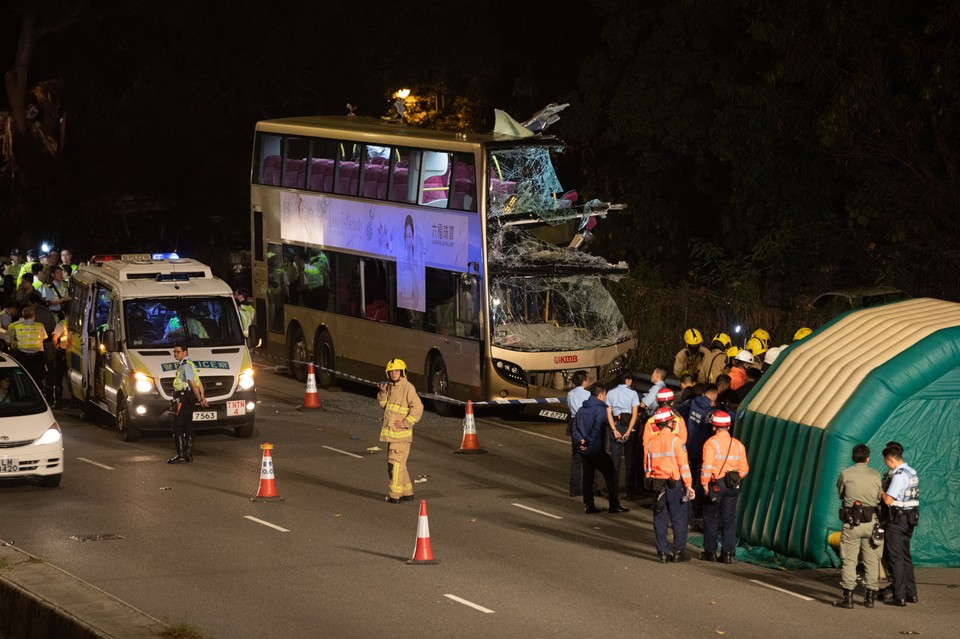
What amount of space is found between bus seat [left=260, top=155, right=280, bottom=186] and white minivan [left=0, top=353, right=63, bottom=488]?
12.3 meters

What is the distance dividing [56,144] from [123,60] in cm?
524

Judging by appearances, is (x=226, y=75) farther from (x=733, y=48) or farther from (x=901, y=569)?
(x=901, y=569)

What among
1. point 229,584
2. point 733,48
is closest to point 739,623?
point 229,584

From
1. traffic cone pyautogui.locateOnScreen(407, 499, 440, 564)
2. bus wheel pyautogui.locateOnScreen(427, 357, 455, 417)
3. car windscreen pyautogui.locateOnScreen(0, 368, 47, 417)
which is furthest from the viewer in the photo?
bus wheel pyautogui.locateOnScreen(427, 357, 455, 417)

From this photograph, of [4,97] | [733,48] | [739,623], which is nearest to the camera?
[739,623]

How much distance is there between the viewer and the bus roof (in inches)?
1000

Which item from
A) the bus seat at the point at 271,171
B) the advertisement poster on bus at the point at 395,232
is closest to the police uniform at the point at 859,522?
the advertisement poster on bus at the point at 395,232

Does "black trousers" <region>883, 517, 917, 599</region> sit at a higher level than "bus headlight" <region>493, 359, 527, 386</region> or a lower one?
lower

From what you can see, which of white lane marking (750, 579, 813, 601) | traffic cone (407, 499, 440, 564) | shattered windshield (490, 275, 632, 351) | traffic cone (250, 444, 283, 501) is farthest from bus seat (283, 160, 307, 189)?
white lane marking (750, 579, 813, 601)

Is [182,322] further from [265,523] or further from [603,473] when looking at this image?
[603,473]

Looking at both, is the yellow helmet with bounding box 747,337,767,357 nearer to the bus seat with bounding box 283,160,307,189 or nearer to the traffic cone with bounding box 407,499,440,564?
the traffic cone with bounding box 407,499,440,564

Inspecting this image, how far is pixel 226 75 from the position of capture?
5719 centimetres

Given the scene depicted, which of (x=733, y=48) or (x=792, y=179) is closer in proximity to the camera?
(x=792, y=179)

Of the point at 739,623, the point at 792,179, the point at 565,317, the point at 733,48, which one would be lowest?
the point at 739,623
